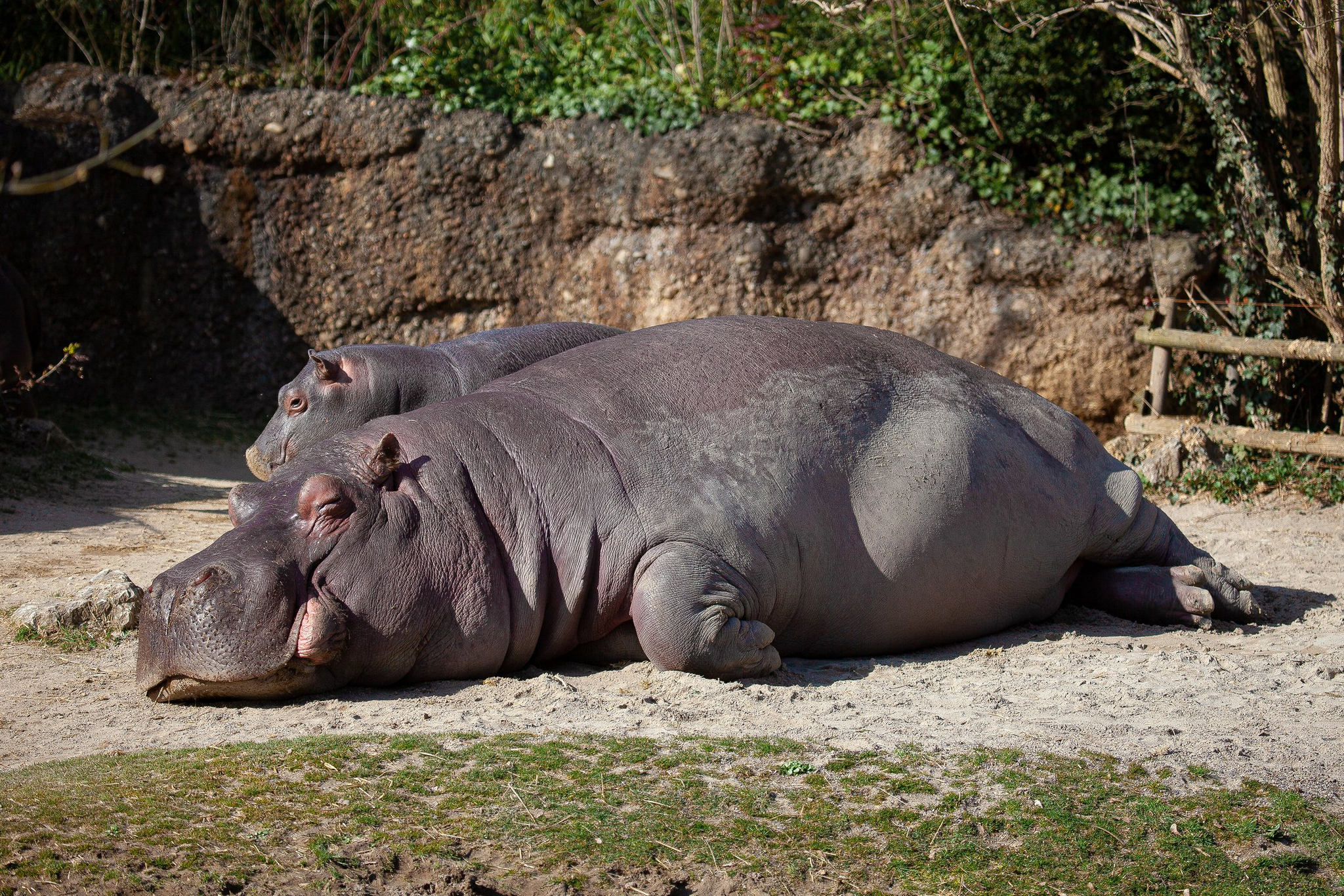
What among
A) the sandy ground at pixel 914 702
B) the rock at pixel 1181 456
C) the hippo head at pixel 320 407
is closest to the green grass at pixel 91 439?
the hippo head at pixel 320 407

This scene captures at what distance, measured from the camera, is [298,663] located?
12.8ft

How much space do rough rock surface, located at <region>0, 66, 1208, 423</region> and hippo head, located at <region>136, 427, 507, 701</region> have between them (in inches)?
273

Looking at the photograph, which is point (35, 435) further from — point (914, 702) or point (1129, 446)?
point (1129, 446)

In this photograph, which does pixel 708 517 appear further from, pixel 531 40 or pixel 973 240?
pixel 531 40

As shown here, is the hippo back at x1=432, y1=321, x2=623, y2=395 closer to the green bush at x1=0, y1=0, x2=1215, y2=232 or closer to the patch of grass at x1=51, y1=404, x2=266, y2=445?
the green bush at x1=0, y1=0, x2=1215, y2=232

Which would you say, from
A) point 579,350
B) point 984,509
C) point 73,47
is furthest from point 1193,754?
point 73,47

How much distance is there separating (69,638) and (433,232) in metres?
7.22

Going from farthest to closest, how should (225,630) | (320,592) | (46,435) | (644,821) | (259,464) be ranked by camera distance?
(46,435) → (259,464) → (320,592) → (225,630) → (644,821)

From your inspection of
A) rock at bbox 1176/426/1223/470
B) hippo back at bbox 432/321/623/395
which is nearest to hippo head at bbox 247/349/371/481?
hippo back at bbox 432/321/623/395

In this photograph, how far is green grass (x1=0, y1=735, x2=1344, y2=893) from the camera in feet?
9.25

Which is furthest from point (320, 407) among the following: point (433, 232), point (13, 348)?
point (433, 232)

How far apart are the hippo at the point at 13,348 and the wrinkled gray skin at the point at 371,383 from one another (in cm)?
320

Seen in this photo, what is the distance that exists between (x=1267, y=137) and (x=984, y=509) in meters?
6.16

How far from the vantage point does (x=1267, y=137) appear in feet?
30.4
